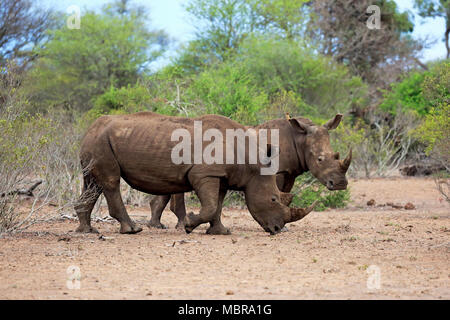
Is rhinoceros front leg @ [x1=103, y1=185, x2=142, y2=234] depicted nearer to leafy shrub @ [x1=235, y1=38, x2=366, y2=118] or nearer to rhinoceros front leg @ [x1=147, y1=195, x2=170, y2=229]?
rhinoceros front leg @ [x1=147, y1=195, x2=170, y2=229]

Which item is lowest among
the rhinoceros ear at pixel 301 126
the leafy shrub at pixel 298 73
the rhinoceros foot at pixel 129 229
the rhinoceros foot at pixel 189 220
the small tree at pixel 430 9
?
Answer: the rhinoceros foot at pixel 129 229

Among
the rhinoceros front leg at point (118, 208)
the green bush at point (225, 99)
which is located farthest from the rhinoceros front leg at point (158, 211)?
the green bush at point (225, 99)

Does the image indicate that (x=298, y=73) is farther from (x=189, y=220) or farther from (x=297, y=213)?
(x=189, y=220)

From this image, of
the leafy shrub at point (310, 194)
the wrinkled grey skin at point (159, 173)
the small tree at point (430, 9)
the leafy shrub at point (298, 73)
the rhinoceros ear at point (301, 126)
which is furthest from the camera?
the small tree at point (430, 9)

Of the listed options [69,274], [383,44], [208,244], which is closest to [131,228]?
[208,244]

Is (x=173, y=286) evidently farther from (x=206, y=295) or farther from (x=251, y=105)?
(x=251, y=105)

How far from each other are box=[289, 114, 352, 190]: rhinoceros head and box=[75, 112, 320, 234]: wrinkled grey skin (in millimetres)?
865

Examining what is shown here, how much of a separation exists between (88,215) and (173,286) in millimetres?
3737

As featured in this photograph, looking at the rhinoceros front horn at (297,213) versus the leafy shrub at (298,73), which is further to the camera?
the leafy shrub at (298,73)

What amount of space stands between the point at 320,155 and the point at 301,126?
1.69ft

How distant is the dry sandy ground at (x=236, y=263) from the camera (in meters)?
5.96

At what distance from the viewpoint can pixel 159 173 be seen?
30.3ft

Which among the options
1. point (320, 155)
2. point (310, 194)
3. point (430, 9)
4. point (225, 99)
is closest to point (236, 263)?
point (320, 155)

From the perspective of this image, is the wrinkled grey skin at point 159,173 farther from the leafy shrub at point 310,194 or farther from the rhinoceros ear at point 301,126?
the leafy shrub at point 310,194
